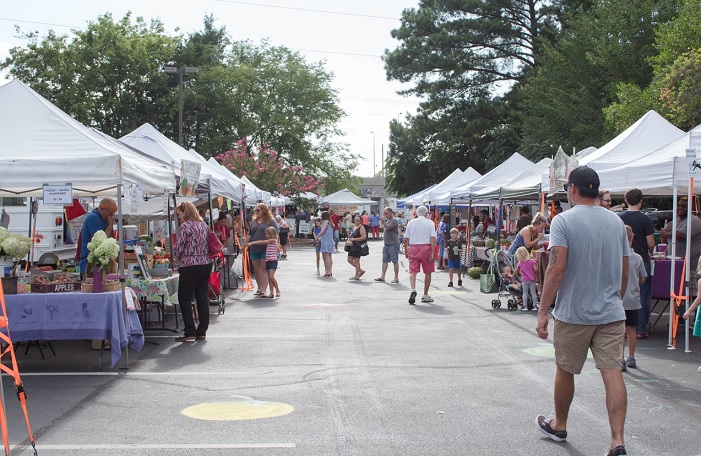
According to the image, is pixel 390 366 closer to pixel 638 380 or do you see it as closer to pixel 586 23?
pixel 638 380

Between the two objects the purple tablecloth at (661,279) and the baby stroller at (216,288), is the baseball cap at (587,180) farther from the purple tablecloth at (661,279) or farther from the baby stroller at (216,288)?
the baby stroller at (216,288)

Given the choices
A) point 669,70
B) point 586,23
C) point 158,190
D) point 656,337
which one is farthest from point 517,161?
point 158,190

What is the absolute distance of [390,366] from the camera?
8.68 metres

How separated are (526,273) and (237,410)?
27.1ft

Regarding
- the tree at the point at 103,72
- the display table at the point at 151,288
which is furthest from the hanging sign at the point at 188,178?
the tree at the point at 103,72

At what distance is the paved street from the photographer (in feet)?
18.7

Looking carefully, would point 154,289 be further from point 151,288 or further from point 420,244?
point 420,244

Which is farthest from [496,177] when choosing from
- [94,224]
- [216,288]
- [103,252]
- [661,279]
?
[103,252]

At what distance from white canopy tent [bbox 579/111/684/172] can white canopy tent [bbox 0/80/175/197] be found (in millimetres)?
7273

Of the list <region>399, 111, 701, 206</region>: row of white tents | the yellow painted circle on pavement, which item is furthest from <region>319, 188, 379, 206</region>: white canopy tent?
the yellow painted circle on pavement

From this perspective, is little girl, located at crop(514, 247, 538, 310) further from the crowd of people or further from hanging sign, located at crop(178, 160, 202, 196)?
hanging sign, located at crop(178, 160, 202, 196)

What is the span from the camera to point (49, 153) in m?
8.70

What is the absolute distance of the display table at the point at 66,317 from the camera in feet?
26.8

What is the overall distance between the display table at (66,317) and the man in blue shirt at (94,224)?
171 cm
